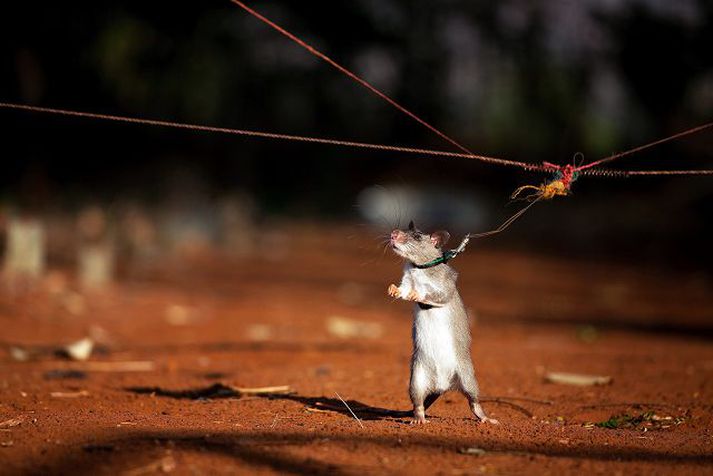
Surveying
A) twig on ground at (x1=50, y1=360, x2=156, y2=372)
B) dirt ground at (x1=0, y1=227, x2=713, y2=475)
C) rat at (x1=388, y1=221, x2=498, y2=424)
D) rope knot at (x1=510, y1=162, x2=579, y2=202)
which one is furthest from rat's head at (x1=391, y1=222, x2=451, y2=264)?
twig on ground at (x1=50, y1=360, x2=156, y2=372)

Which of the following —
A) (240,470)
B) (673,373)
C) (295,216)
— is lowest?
(240,470)

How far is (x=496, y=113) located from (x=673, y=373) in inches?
1610

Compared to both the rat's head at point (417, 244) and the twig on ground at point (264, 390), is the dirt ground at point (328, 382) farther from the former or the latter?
the rat's head at point (417, 244)

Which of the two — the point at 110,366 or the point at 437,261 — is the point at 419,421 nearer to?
the point at 437,261

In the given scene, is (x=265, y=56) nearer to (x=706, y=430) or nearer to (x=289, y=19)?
(x=289, y=19)

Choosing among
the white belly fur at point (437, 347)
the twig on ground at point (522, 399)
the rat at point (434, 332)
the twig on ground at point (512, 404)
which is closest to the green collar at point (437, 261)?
the rat at point (434, 332)

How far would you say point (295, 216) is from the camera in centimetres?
4131

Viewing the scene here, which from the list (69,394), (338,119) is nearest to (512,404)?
(69,394)

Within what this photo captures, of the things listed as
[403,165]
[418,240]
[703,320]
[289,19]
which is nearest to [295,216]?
[403,165]

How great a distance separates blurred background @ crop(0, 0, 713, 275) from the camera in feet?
51.4

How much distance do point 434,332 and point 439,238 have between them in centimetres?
53

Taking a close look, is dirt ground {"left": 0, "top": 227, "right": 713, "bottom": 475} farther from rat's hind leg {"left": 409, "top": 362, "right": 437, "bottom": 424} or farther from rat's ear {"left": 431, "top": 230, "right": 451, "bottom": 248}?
rat's ear {"left": 431, "top": 230, "right": 451, "bottom": 248}

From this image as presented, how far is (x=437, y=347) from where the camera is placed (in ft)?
15.8

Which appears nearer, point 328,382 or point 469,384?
point 469,384
